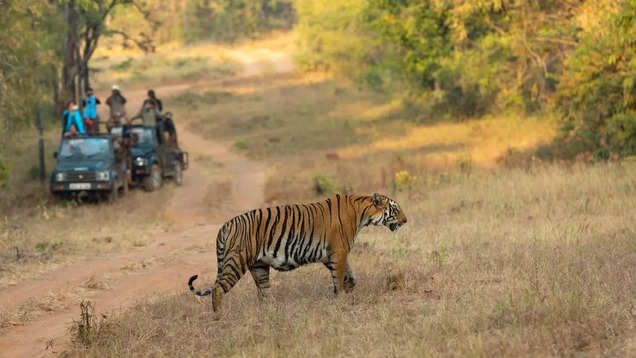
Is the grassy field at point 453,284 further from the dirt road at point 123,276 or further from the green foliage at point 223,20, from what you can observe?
the green foliage at point 223,20

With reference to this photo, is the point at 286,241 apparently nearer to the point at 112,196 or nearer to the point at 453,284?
the point at 453,284

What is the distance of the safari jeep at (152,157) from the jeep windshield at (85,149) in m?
1.10

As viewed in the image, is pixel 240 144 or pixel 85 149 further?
pixel 240 144

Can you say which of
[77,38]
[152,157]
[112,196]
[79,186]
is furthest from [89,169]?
[77,38]

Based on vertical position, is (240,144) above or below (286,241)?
below

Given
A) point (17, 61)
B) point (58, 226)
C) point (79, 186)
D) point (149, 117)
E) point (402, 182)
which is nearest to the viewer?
point (58, 226)

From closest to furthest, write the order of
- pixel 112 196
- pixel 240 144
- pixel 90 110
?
pixel 112 196, pixel 90 110, pixel 240 144

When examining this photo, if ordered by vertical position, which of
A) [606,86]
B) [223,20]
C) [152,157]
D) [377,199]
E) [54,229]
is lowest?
[54,229]

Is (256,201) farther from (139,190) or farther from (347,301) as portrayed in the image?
(347,301)

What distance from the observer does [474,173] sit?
20.3 meters

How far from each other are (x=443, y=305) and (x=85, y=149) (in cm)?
1469

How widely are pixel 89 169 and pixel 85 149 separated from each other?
1073 millimetres

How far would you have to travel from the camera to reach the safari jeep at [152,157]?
872 inches

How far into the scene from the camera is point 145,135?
76.9ft
